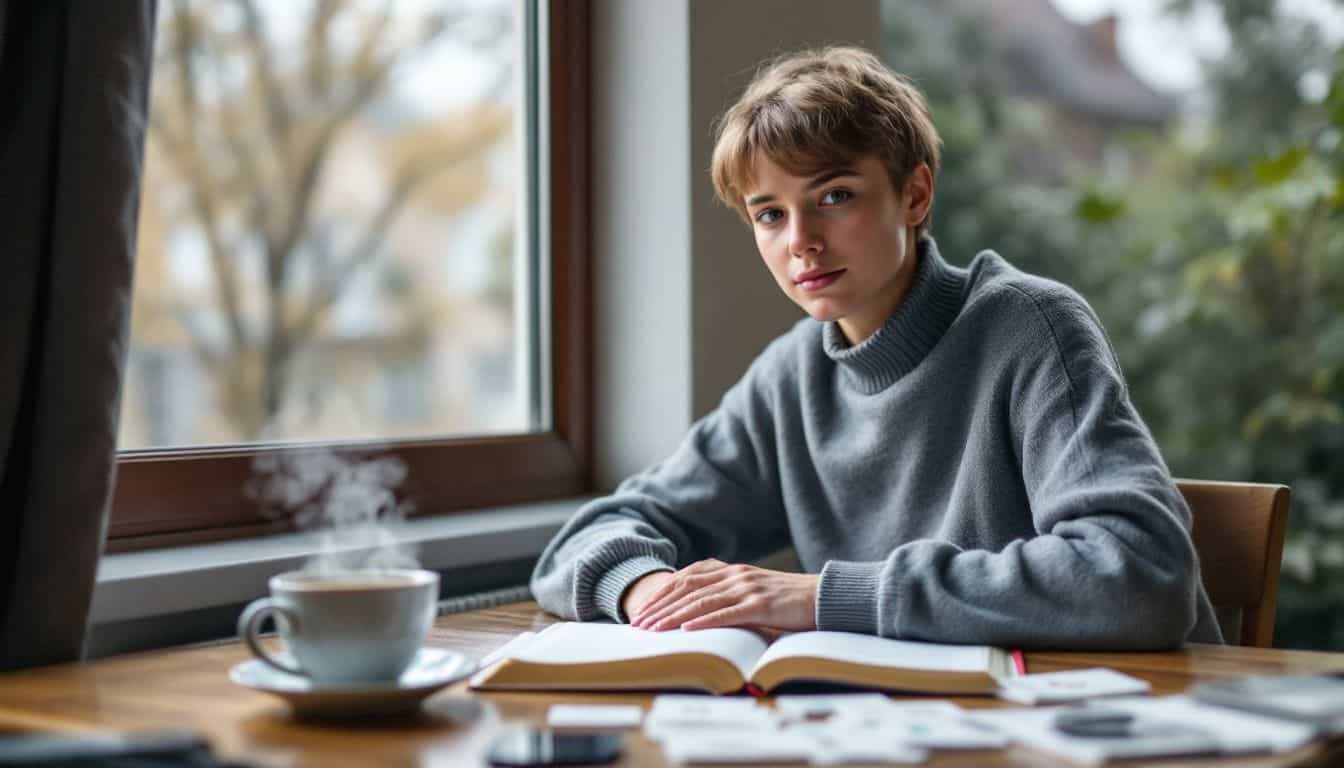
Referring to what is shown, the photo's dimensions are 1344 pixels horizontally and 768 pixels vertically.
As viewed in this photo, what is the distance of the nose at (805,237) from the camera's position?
147cm

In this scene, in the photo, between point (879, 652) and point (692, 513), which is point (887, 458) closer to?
point (692, 513)

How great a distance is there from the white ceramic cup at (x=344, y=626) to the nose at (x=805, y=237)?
2.20 ft

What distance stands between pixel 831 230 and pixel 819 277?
6cm

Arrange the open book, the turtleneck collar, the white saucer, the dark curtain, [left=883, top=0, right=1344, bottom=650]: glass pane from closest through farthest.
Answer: the white saucer < the open book < the dark curtain < the turtleneck collar < [left=883, top=0, right=1344, bottom=650]: glass pane

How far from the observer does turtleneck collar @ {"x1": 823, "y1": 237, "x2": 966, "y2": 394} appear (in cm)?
155

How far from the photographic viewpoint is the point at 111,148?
1.18 meters

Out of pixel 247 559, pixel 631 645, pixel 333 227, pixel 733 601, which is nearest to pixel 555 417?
pixel 333 227

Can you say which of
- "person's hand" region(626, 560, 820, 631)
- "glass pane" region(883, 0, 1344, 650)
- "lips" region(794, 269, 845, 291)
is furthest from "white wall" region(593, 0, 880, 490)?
"glass pane" region(883, 0, 1344, 650)

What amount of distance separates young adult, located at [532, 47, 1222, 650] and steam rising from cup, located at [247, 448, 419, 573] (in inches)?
7.9

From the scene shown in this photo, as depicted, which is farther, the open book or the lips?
the lips

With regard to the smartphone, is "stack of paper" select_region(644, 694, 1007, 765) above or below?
below

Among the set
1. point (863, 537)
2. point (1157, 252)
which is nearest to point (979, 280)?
point (863, 537)

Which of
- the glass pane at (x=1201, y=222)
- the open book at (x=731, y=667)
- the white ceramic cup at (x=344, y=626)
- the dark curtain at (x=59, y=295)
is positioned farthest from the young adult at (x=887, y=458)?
the glass pane at (x=1201, y=222)

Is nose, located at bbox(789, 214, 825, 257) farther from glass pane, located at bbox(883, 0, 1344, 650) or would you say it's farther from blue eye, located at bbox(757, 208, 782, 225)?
glass pane, located at bbox(883, 0, 1344, 650)
